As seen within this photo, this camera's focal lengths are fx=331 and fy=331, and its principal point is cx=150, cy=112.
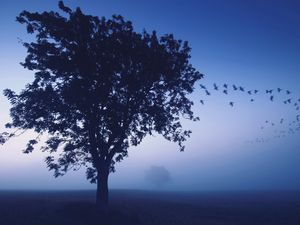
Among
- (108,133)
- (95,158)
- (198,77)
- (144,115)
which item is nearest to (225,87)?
(198,77)

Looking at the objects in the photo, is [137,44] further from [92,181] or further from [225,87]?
[92,181]

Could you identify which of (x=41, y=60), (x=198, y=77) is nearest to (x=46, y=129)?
(x=41, y=60)

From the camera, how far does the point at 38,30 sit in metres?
28.8

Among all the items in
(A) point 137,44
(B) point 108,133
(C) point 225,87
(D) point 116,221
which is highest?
(A) point 137,44

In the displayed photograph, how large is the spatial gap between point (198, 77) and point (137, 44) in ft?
23.5

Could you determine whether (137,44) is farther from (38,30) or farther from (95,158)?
(95,158)

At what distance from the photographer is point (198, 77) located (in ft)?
108

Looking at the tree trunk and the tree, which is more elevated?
the tree

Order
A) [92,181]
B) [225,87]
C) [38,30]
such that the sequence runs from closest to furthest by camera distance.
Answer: [225,87] → [38,30] → [92,181]

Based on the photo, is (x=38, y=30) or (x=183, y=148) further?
(x=183, y=148)

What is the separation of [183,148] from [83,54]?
1324 cm

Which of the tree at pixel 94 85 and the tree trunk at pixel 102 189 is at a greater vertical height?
the tree at pixel 94 85

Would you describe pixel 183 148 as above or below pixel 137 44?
below

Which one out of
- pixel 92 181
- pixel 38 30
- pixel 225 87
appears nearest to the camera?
pixel 225 87
